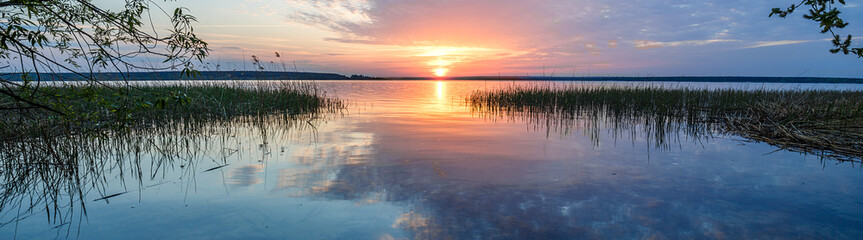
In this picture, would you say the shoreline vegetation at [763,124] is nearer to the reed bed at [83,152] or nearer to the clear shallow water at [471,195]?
the clear shallow water at [471,195]

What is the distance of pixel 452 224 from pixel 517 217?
23.4 inches

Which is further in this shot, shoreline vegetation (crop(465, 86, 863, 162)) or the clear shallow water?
shoreline vegetation (crop(465, 86, 863, 162))

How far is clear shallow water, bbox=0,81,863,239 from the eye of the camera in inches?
126

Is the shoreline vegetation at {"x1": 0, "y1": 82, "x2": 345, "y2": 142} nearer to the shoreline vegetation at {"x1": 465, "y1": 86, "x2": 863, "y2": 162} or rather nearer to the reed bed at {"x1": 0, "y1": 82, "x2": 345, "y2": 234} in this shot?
the reed bed at {"x1": 0, "y1": 82, "x2": 345, "y2": 234}

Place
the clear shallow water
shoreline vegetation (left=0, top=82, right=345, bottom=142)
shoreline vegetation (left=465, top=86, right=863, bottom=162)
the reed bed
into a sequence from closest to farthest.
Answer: the clear shallow water → the reed bed → shoreline vegetation (left=0, top=82, right=345, bottom=142) → shoreline vegetation (left=465, top=86, right=863, bottom=162)

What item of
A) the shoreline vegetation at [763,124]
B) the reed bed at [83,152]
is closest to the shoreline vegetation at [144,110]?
the reed bed at [83,152]

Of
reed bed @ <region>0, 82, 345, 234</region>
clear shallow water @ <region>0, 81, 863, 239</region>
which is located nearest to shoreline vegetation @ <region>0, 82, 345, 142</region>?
reed bed @ <region>0, 82, 345, 234</region>

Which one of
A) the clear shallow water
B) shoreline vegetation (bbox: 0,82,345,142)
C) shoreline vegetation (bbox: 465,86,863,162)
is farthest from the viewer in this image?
shoreline vegetation (bbox: 465,86,863,162)

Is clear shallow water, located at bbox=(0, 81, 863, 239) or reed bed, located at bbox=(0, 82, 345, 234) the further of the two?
reed bed, located at bbox=(0, 82, 345, 234)

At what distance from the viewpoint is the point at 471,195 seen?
159 inches

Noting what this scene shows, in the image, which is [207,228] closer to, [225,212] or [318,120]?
[225,212]

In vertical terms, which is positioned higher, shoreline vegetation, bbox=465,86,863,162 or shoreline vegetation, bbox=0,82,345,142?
shoreline vegetation, bbox=0,82,345,142

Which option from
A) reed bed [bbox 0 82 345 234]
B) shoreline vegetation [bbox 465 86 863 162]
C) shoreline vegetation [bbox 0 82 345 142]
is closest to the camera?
reed bed [bbox 0 82 345 234]

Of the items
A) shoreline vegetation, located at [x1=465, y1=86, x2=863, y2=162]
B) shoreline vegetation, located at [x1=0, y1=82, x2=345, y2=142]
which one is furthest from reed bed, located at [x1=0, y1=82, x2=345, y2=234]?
shoreline vegetation, located at [x1=465, y1=86, x2=863, y2=162]
